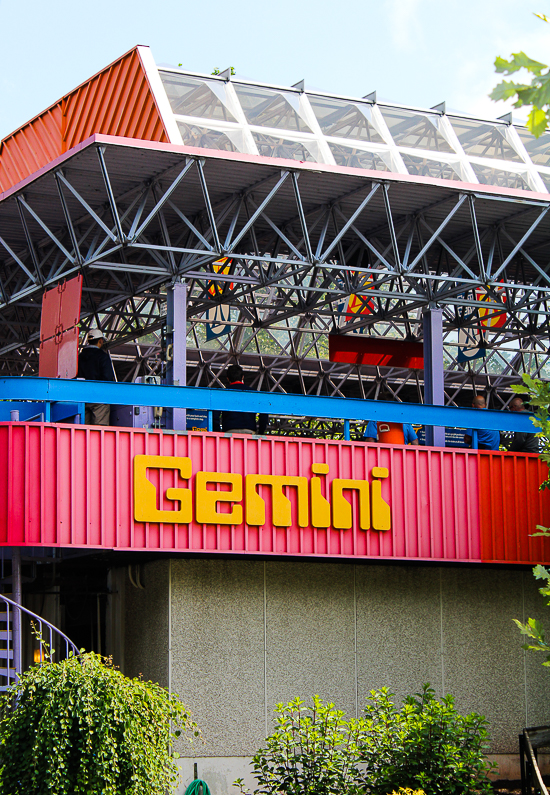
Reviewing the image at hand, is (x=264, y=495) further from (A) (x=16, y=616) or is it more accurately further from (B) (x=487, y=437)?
(B) (x=487, y=437)

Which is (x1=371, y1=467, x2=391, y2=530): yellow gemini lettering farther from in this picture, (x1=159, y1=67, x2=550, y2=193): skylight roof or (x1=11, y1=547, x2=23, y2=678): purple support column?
(x1=159, y1=67, x2=550, y2=193): skylight roof

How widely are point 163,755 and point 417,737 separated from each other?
10.2ft

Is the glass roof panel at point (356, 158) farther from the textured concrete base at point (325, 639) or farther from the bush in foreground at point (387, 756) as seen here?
the bush in foreground at point (387, 756)

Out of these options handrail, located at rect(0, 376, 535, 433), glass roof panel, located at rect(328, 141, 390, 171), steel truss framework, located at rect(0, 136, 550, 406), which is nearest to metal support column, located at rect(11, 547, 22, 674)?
handrail, located at rect(0, 376, 535, 433)

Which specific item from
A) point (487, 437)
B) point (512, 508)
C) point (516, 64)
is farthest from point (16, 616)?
point (516, 64)

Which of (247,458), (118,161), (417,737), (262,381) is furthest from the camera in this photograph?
(262,381)

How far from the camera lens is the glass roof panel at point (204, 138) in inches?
682

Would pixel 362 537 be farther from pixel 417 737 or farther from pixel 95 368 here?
pixel 95 368

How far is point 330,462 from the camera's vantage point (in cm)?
1598

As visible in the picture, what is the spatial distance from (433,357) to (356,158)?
362 centimetres

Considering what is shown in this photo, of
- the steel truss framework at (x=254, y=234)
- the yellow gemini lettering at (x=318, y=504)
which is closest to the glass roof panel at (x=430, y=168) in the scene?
the steel truss framework at (x=254, y=234)

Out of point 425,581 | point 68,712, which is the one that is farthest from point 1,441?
point 425,581

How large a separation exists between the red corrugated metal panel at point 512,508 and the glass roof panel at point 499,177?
205 inches

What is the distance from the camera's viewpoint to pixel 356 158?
736 inches
